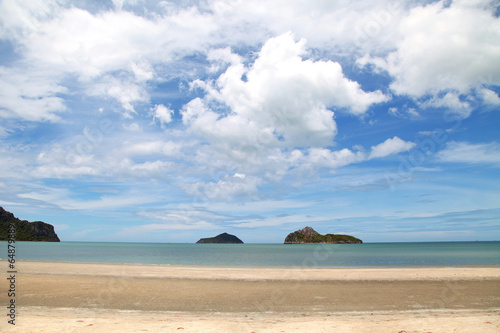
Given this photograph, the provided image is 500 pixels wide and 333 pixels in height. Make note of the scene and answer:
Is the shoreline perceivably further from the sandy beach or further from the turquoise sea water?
the turquoise sea water

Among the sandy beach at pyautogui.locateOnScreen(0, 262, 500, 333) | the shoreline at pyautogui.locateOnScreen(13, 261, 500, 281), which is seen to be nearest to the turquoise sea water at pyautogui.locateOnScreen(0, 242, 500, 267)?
the shoreline at pyautogui.locateOnScreen(13, 261, 500, 281)

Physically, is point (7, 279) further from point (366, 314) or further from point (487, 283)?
point (487, 283)

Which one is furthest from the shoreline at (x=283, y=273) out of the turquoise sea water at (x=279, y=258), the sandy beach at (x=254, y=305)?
the turquoise sea water at (x=279, y=258)

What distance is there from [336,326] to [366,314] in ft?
13.8

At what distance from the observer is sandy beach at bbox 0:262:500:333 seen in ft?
37.8

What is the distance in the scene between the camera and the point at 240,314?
1487 centimetres

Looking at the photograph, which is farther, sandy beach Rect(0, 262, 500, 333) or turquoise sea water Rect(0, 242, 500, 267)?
turquoise sea water Rect(0, 242, 500, 267)

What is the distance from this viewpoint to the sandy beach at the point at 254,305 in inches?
454

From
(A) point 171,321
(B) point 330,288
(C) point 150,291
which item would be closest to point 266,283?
(B) point 330,288

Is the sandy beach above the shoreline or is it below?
above

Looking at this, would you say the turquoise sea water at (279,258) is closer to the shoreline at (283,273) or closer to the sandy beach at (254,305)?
the shoreline at (283,273)

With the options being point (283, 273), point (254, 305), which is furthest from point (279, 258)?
point (254, 305)

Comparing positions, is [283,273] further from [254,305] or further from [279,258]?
[279,258]

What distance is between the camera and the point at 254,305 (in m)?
17.0
